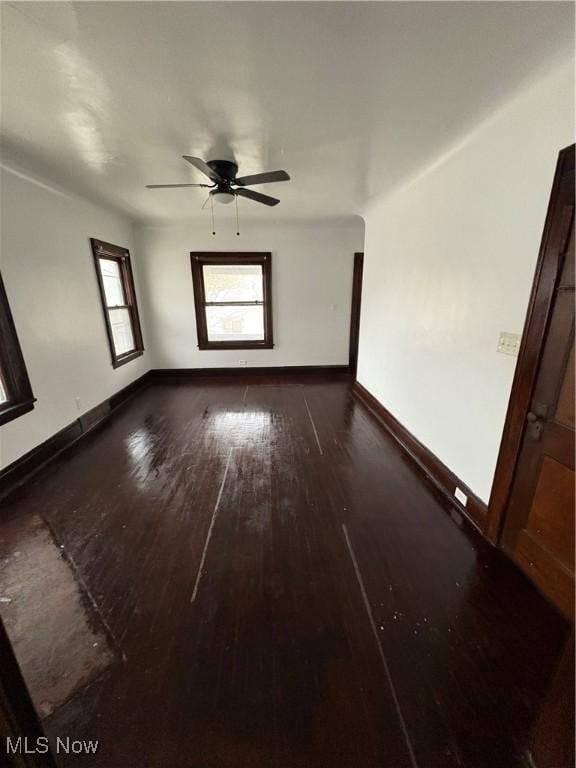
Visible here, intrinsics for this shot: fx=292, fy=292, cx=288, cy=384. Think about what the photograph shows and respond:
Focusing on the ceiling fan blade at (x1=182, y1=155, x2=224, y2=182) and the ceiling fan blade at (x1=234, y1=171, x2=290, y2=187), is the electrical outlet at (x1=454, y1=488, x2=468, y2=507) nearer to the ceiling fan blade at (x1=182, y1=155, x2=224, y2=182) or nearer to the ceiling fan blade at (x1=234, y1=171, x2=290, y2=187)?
the ceiling fan blade at (x1=234, y1=171, x2=290, y2=187)

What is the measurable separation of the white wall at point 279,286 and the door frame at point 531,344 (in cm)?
353

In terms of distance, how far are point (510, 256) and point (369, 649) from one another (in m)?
2.16

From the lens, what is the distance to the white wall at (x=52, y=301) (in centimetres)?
244

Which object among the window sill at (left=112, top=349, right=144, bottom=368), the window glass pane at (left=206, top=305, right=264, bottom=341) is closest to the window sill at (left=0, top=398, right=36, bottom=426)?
the window sill at (left=112, top=349, right=144, bottom=368)

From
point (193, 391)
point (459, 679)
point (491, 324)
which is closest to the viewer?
point (459, 679)

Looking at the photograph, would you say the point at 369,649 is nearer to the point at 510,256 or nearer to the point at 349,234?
the point at 510,256

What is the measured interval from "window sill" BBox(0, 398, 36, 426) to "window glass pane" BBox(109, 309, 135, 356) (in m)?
1.62

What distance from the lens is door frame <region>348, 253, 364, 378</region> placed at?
16.1 ft

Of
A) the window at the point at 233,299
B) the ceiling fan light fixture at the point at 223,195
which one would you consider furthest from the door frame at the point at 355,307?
the ceiling fan light fixture at the point at 223,195

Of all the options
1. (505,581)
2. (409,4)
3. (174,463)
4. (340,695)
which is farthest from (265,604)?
(409,4)

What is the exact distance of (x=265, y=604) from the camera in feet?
4.86

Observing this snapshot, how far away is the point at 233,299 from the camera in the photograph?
5004 mm

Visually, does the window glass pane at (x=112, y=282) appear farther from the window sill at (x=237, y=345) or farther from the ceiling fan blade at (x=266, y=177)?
the ceiling fan blade at (x=266, y=177)

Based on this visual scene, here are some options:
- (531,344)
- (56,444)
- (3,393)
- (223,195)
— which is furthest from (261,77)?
(56,444)
